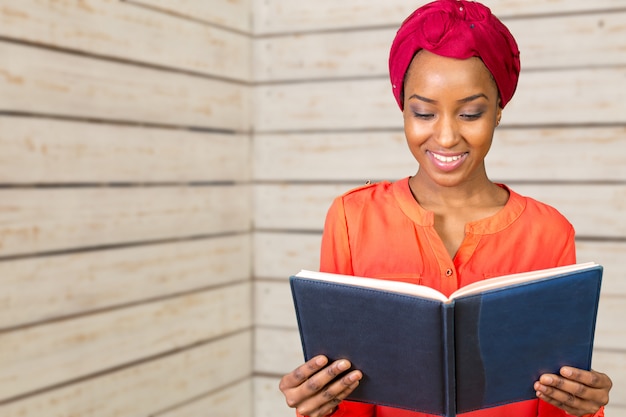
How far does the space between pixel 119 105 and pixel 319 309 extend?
3.72 ft

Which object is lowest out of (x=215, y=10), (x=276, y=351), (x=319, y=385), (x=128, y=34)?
(x=276, y=351)

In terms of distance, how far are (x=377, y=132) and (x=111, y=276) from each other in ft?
3.16

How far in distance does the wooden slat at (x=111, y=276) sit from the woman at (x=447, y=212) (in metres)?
0.80

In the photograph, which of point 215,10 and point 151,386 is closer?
point 151,386

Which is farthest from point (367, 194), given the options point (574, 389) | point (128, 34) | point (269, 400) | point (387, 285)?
point (269, 400)

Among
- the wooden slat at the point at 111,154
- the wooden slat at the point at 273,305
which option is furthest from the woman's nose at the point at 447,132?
the wooden slat at the point at 273,305

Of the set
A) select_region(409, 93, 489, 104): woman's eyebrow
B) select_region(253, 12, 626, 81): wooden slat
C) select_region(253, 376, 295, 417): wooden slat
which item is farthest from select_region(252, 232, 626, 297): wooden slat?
select_region(409, 93, 489, 104): woman's eyebrow

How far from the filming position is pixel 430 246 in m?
1.26

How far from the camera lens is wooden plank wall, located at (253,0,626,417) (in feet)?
7.13

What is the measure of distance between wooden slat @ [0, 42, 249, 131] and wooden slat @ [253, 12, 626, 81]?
0.17 meters

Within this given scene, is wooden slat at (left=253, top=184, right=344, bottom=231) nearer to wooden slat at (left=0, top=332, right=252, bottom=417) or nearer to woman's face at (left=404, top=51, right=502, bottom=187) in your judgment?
wooden slat at (left=0, top=332, right=252, bottom=417)

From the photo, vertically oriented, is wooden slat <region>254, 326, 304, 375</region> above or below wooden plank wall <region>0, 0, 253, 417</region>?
below

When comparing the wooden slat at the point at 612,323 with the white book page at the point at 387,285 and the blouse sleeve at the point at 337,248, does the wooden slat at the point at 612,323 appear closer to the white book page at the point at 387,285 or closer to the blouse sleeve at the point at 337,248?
the blouse sleeve at the point at 337,248

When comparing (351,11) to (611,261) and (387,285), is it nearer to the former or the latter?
(611,261)
